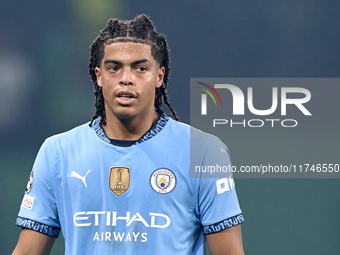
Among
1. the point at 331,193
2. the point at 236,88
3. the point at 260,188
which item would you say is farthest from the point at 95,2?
the point at 331,193

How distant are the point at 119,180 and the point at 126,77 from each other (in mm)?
477

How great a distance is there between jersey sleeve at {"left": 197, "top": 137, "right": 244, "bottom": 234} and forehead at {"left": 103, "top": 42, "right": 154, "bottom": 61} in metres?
0.57

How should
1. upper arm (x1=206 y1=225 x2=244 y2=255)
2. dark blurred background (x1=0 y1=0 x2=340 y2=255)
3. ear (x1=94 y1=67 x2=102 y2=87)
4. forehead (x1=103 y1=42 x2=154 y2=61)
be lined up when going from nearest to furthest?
upper arm (x1=206 y1=225 x2=244 y2=255) → forehead (x1=103 y1=42 x2=154 y2=61) → ear (x1=94 y1=67 x2=102 y2=87) → dark blurred background (x1=0 y1=0 x2=340 y2=255)

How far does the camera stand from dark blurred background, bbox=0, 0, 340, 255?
15.5 ft

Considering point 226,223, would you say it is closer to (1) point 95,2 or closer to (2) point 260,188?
(2) point 260,188

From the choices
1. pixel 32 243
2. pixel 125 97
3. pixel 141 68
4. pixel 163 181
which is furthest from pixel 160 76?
pixel 32 243

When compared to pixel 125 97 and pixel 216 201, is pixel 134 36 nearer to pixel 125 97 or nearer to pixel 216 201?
pixel 125 97

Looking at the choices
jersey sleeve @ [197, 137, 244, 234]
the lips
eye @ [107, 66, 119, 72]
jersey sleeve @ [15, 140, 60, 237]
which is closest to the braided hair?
eye @ [107, 66, 119, 72]

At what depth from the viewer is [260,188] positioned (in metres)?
4.63

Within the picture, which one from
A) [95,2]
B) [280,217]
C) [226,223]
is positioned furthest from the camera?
[95,2]

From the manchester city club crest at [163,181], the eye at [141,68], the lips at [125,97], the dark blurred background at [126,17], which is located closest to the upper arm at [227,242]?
the manchester city club crest at [163,181]

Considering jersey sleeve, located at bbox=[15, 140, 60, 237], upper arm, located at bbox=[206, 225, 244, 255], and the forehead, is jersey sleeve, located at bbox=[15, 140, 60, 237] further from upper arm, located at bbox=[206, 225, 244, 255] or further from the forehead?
upper arm, located at bbox=[206, 225, 244, 255]

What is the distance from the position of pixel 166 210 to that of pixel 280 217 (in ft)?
6.34

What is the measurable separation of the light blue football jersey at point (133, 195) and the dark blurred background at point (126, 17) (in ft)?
5.70
